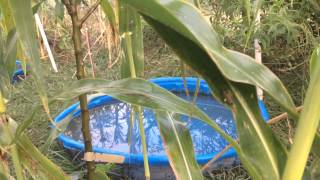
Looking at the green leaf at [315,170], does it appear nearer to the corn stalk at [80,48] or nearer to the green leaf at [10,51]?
the corn stalk at [80,48]

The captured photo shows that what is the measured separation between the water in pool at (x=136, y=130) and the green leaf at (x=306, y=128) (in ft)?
3.76

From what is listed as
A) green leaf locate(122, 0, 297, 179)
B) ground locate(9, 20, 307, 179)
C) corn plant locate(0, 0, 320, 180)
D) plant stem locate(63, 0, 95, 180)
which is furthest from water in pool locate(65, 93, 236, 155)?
green leaf locate(122, 0, 297, 179)

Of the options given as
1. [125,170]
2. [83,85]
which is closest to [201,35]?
[83,85]

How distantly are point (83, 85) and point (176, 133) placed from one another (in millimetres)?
143

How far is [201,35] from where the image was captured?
1.27 ft

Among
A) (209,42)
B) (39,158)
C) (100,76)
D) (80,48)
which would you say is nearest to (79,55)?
(80,48)

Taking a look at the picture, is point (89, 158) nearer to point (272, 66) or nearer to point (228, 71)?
point (228, 71)

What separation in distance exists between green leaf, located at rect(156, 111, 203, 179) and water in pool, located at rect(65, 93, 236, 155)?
0.92 meters

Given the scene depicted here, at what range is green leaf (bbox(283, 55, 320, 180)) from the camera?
0.36 meters

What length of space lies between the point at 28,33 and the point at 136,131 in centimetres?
139

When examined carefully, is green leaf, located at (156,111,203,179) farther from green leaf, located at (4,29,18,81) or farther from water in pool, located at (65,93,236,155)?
water in pool, located at (65,93,236,155)

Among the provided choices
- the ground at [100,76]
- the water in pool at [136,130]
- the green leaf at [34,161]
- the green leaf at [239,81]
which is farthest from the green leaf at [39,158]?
the water in pool at [136,130]

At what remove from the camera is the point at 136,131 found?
1.73 metres

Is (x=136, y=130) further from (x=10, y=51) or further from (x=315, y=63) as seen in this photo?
(x=315, y=63)
